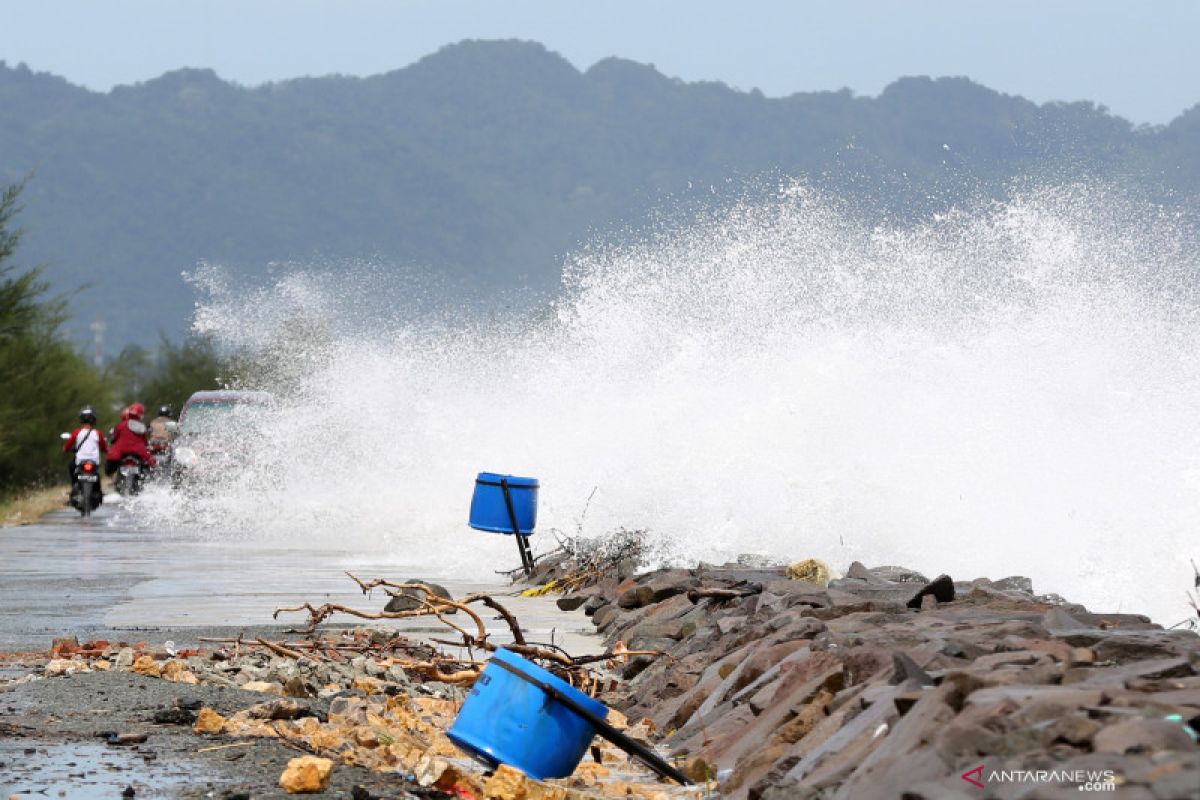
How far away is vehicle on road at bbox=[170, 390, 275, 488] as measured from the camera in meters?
31.6

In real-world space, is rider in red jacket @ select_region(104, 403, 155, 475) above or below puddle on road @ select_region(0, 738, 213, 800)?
above

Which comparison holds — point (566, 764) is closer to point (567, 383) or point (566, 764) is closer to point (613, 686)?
point (613, 686)

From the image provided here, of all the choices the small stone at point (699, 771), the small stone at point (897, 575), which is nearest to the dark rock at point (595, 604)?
the small stone at point (897, 575)

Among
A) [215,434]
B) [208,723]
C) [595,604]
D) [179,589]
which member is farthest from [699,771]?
[215,434]

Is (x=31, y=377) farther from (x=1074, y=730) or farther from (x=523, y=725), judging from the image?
(x=1074, y=730)

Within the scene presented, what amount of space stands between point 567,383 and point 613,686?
14545 mm

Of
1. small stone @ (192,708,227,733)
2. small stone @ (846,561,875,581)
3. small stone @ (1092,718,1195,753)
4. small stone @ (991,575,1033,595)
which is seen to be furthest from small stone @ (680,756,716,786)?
small stone @ (846,561,875,581)

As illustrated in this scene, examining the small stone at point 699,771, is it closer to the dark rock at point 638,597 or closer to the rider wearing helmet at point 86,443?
the dark rock at point 638,597

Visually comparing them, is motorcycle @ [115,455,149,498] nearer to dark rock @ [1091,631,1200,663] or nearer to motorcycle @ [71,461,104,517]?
motorcycle @ [71,461,104,517]

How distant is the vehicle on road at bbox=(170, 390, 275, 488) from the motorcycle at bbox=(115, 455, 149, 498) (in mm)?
639

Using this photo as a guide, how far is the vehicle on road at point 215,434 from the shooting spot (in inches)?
1246

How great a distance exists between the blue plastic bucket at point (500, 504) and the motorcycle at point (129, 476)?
17.7 metres

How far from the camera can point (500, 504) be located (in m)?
17.5

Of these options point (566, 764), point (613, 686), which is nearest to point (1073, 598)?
point (613, 686)
